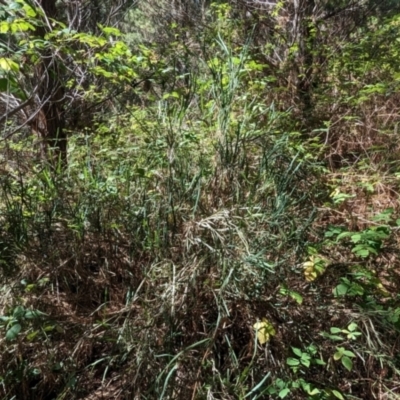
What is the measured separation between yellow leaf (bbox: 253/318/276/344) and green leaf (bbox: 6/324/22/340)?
1.06 meters

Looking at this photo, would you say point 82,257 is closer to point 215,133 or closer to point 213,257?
point 213,257

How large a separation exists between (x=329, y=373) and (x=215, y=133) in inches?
54.1

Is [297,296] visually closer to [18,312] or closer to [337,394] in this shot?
[337,394]

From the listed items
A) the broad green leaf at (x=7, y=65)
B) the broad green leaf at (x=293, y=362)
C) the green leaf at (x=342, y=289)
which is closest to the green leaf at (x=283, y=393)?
the broad green leaf at (x=293, y=362)

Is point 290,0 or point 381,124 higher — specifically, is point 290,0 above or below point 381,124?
above

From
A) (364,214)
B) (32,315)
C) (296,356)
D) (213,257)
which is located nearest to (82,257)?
(32,315)

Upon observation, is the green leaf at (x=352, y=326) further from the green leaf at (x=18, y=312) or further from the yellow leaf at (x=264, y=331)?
the green leaf at (x=18, y=312)

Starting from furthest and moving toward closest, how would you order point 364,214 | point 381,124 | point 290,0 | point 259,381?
1. point 290,0
2. point 381,124
3. point 364,214
4. point 259,381

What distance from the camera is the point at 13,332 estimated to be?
168cm

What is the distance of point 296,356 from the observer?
1.80 m

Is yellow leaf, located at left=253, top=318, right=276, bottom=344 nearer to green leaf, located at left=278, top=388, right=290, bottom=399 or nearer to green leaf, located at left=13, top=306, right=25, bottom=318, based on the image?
green leaf, located at left=278, top=388, right=290, bottom=399

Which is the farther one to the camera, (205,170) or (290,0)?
(290,0)

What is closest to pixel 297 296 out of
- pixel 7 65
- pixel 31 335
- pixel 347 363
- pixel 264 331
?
pixel 264 331

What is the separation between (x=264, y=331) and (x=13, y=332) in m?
1.11
